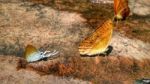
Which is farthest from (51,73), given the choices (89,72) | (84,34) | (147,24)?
(147,24)

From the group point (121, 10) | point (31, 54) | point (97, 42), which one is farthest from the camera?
point (121, 10)

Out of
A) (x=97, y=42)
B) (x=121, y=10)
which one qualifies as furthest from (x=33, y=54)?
(x=121, y=10)

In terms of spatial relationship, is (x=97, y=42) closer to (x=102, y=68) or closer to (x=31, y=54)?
(x=102, y=68)

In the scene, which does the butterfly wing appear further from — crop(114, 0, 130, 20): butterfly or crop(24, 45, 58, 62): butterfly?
crop(114, 0, 130, 20): butterfly

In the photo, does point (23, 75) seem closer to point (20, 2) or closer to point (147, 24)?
point (20, 2)

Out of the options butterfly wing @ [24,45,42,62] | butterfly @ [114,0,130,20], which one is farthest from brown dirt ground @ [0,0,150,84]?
butterfly @ [114,0,130,20]

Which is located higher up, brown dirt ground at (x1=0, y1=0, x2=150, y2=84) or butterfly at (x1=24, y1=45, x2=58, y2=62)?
butterfly at (x1=24, y1=45, x2=58, y2=62)
